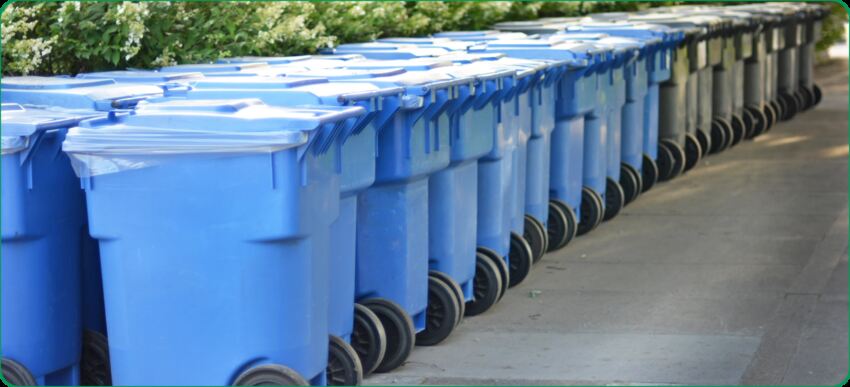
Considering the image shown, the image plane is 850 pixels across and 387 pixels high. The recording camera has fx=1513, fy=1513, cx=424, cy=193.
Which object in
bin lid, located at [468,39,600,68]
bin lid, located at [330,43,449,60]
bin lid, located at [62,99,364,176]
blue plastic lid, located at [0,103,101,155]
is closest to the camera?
bin lid, located at [62,99,364,176]

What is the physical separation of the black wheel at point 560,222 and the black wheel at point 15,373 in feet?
16.9

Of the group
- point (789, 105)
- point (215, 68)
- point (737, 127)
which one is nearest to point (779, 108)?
A: point (789, 105)

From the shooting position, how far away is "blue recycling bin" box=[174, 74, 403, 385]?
606cm

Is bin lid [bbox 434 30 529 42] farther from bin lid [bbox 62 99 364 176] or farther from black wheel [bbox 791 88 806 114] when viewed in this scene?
black wheel [bbox 791 88 806 114]

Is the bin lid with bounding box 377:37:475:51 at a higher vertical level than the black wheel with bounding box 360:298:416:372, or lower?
higher

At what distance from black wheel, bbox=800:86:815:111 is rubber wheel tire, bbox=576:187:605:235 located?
10176 millimetres

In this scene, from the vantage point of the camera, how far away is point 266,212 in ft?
17.3

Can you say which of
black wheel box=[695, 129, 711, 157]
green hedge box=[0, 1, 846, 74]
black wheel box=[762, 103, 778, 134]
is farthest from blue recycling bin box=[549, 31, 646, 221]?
black wheel box=[762, 103, 778, 134]

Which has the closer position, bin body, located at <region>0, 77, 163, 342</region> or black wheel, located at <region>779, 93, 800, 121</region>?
bin body, located at <region>0, 77, 163, 342</region>

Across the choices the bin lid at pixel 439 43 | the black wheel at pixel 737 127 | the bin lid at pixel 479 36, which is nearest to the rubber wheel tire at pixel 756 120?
the black wheel at pixel 737 127

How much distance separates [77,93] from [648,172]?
24.8ft

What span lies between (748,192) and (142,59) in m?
6.37

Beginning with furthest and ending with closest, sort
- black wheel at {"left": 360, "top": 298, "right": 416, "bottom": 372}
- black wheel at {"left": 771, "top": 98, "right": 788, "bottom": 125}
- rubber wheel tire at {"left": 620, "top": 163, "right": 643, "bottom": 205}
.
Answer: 1. black wheel at {"left": 771, "top": 98, "right": 788, "bottom": 125}
2. rubber wheel tire at {"left": 620, "top": 163, "right": 643, "bottom": 205}
3. black wheel at {"left": 360, "top": 298, "right": 416, "bottom": 372}

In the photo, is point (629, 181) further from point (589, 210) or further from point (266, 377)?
point (266, 377)
